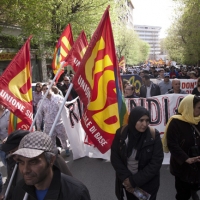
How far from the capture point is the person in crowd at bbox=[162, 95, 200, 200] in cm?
305

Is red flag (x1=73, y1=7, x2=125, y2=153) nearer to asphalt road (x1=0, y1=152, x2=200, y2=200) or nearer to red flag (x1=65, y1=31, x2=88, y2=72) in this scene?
red flag (x1=65, y1=31, x2=88, y2=72)

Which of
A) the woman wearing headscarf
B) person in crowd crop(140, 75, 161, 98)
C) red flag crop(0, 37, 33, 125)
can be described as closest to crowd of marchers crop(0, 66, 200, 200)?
the woman wearing headscarf

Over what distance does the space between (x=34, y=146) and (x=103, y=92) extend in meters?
1.68

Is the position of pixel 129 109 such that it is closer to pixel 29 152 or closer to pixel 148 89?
pixel 148 89

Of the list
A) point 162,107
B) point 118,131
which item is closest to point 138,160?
point 118,131

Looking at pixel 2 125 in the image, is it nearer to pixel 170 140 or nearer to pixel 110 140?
pixel 110 140

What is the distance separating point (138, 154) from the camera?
2.76 m

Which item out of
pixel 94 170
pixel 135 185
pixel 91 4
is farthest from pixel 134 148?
pixel 91 4

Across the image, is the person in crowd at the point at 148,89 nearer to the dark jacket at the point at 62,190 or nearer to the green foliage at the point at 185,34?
the dark jacket at the point at 62,190

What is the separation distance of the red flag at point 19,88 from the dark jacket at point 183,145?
6.00 feet

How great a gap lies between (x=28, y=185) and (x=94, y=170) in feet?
11.3

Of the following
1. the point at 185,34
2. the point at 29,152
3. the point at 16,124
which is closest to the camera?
the point at 29,152

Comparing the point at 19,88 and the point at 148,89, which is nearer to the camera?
the point at 19,88

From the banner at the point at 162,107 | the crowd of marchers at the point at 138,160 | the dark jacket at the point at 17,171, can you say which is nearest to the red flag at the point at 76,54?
the crowd of marchers at the point at 138,160
